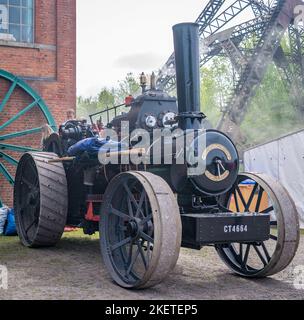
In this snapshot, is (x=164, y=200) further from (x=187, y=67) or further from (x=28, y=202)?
(x=28, y=202)

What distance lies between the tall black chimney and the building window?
21.5 feet

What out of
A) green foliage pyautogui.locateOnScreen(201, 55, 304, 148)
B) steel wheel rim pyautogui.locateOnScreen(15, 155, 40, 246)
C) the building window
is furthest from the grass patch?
green foliage pyautogui.locateOnScreen(201, 55, 304, 148)

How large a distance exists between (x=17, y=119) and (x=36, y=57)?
54.0 inches

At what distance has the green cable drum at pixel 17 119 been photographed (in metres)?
10.1

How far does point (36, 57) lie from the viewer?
10766 mm

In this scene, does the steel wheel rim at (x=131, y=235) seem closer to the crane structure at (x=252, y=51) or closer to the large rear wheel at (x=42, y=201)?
the large rear wheel at (x=42, y=201)

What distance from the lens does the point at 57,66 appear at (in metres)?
10.9

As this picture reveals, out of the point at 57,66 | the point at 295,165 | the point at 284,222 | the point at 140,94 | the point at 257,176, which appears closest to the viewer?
the point at 284,222

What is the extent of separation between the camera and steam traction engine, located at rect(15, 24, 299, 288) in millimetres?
4319

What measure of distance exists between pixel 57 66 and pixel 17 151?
198 cm

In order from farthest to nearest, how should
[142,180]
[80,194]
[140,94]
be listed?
[80,194]
[140,94]
[142,180]

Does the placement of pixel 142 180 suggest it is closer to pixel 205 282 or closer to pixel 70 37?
pixel 205 282

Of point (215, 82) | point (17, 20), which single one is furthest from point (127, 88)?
point (17, 20)
